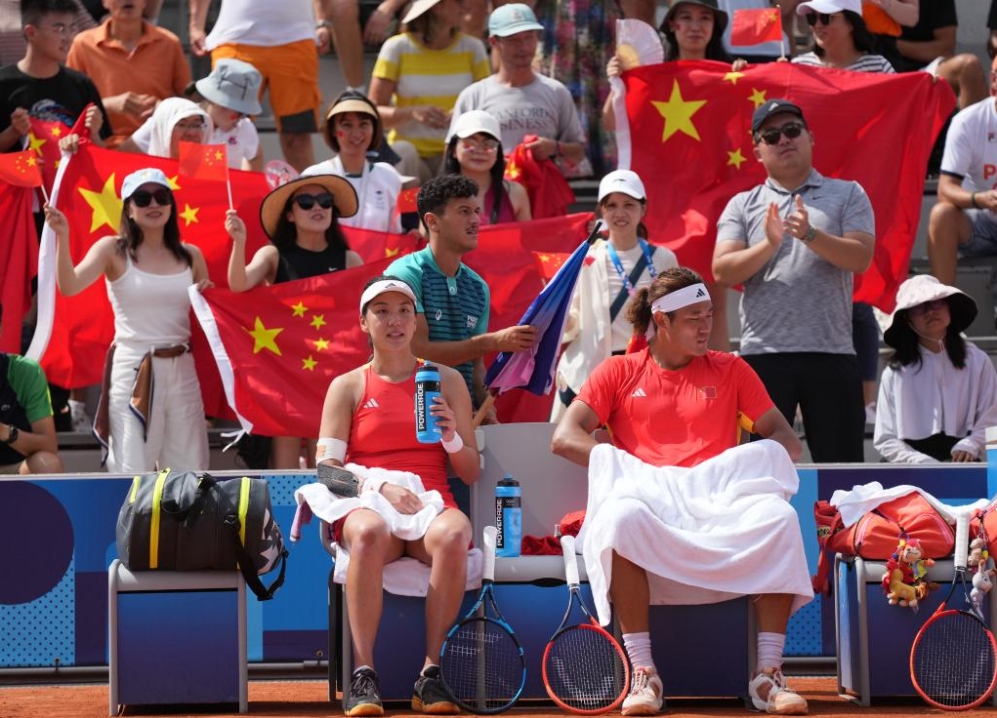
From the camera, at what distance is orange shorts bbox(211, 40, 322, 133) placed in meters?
11.9

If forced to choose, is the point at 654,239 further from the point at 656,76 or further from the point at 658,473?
the point at 658,473

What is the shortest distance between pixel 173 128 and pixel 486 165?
1918 mm

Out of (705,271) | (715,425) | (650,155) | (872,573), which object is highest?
(650,155)

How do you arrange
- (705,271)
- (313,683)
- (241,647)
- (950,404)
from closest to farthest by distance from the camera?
(241,647)
(313,683)
(950,404)
(705,271)

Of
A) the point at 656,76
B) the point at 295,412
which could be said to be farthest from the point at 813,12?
the point at 295,412

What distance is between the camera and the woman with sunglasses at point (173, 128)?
1065cm

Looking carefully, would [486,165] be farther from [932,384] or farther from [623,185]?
[932,384]

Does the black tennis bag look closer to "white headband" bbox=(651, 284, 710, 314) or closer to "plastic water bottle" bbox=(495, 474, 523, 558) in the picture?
"plastic water bottle" bbox=(495, 474, 523, 558)

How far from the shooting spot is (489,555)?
7191mm

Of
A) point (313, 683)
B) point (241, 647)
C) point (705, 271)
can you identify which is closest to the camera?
point (241, 647)

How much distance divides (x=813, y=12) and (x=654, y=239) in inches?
66.8

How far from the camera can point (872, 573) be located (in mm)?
7277

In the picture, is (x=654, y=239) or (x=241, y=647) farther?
(x=654, y=239)

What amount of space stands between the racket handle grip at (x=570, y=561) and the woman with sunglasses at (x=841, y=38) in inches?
183
